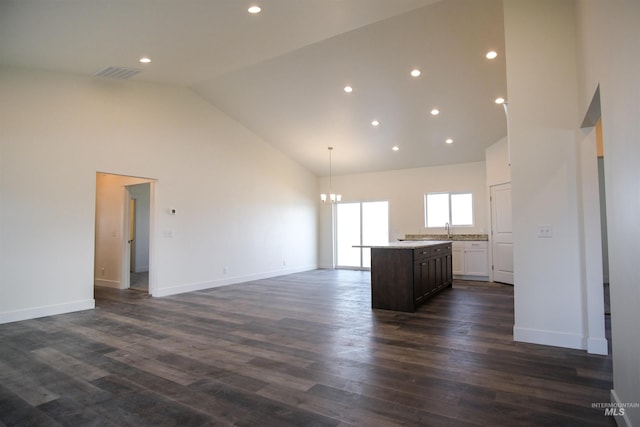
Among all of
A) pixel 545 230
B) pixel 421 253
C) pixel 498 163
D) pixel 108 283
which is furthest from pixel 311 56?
pixel 108 283

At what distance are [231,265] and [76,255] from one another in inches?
115

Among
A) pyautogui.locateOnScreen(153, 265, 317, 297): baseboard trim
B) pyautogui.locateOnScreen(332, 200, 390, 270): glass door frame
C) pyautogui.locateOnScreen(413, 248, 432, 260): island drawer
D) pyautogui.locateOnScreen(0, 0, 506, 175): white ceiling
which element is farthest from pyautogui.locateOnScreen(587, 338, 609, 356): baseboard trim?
pyautogui.locateOnScreen(332, 200, 390, 270): glass door frame

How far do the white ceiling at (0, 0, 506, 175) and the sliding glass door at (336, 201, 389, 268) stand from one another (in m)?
2.21

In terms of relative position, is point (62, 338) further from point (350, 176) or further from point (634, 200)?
point (350, 176)

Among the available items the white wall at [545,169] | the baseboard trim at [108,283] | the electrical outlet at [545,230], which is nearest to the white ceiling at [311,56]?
the white wall at [545,169]

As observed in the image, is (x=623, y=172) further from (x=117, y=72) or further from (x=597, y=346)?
(x=117, y=72)

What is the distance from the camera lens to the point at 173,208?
6.29 metres

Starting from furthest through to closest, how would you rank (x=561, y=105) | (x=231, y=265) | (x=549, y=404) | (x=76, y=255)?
(x=231, y=265), (x=76, y=255), (x=561, y=105), (x=549, y=404)

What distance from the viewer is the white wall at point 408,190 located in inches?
316

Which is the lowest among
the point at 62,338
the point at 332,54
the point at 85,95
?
the point at 62,338

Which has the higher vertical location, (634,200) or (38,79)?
(38,79)

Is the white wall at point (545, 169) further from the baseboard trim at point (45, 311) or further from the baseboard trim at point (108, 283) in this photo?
the baseboard trim at point (108, 283)

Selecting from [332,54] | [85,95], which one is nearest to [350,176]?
[332,54]

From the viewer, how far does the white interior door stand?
6945mm
